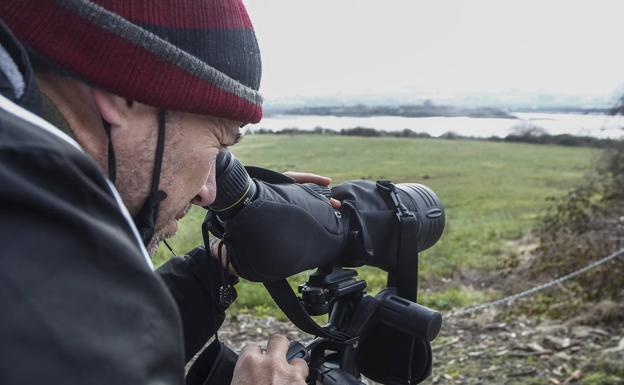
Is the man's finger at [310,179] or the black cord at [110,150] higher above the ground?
the black cord at [110,150]

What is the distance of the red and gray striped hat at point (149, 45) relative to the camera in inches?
49.1

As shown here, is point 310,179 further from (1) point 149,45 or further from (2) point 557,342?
(2) point 557,342

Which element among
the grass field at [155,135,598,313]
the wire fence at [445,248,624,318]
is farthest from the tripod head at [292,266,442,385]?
the wire fence at [445,248,624,318]

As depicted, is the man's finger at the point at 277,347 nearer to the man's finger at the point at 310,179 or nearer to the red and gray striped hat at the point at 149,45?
the red and gray striped hat at the point at 149,45

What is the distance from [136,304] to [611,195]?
7886 millimetres

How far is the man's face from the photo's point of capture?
4.39 ft

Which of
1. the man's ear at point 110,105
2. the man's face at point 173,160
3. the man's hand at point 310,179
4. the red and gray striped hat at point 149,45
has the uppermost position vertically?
the red and gray striped hat at point 149,45

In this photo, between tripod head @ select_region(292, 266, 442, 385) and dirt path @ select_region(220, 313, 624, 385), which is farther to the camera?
dirt path @ select_region(220, 313, 624, 385)

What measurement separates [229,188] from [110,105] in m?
0.74

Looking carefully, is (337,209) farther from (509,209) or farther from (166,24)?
(509,209)

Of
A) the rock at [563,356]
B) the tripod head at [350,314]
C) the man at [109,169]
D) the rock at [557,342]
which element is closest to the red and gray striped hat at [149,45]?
the man at [109,169]

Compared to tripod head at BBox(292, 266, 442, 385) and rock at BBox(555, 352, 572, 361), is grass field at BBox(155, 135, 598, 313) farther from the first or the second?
tripod head at BBox(292, 266, 442, 385)

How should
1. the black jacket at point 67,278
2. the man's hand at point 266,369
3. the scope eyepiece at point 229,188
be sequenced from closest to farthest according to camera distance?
the black jacket at point 67,278 → the man's hand at point 266,369 → the scope eyepiece at point 229,188

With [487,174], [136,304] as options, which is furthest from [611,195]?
[487,174]
